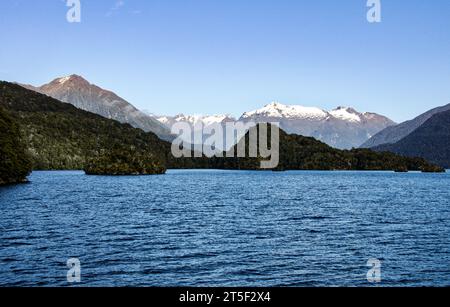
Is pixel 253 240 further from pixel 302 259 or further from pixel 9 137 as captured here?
pixel 9 137

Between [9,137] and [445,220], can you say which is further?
[9,137]

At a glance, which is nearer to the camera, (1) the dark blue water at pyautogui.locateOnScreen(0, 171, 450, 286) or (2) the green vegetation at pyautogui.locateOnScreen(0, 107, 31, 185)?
(1) the dark blue water at pyautogui.locateOnScreen(0, 171, 450, 286)

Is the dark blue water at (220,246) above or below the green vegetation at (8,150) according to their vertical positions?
below

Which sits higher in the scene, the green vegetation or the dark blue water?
the green vegetation

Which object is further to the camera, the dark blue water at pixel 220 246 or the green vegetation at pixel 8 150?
the green vegetation at pixel 8 150

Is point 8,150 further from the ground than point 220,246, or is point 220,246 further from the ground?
point 8,150

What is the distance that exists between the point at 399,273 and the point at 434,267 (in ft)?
20.8

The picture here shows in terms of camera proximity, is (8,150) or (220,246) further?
(8,150)

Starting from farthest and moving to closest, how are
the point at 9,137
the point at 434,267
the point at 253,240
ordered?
the point at 9,137
the point at 253,240
the point at 434,267
